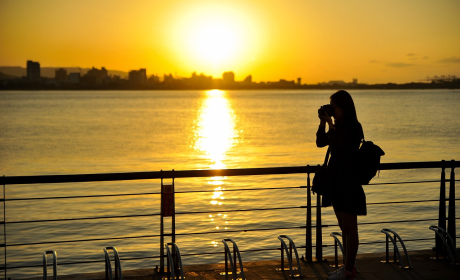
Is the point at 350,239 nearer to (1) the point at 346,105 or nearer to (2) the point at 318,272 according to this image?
(2) the point at 318,272

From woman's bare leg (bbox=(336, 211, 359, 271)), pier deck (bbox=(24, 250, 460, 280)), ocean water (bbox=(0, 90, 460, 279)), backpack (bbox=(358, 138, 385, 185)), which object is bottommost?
ocean water (bbox=(0, 90, 460, 279))

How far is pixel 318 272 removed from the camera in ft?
18.9

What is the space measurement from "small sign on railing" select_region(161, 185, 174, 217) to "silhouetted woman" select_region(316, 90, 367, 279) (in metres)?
1.50

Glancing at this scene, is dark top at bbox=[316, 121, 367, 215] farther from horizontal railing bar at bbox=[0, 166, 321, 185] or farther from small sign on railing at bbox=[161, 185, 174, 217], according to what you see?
small sign on railing at bbox=[161, 185, 174, 217]

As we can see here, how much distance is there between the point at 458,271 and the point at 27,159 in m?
32.7

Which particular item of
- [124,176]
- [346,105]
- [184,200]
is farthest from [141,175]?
[184,200]

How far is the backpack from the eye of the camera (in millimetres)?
5279

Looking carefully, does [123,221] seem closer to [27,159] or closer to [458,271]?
[458,271]

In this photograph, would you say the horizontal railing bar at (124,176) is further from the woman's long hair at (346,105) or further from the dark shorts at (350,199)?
the woman's long hair at (346,105)

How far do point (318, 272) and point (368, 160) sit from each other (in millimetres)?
1286

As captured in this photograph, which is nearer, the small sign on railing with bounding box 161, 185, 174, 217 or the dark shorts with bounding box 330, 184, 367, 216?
the dark shorts with bounding box 330, 184, 367, 216

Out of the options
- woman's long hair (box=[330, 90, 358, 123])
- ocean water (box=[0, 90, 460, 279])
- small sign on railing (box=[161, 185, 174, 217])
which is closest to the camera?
woman's long hair (box=[330, 90, 358, 123])

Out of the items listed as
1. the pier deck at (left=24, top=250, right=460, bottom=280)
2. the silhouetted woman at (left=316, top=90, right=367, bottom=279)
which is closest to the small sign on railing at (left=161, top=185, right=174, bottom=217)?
the pier deck at (left=24, top=250, right=460, bottom=280)

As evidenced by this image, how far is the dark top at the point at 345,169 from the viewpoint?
5.29 m
